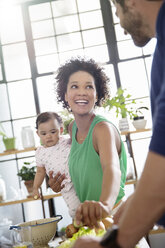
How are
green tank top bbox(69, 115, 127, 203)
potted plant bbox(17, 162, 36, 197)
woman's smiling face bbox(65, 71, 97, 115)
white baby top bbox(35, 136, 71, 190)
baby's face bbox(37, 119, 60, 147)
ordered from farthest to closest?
potted plant bbox(17, 162, 36, 197), baby's face bbox(37, 119, 60, 147), white baby top bbox(35, 136, 71, 190), woman's smiling face bbox(65, 71, 97, 115), green tank top bbox(69, 115, 127, 203)

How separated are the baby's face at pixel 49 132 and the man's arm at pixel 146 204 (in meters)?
2.27

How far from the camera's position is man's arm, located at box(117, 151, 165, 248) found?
0.61 m

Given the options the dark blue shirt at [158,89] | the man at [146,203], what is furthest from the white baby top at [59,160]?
the man at [146,203]

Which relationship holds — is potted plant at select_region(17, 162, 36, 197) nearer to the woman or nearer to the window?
the window

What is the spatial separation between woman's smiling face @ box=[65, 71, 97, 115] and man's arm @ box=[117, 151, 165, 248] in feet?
3.79

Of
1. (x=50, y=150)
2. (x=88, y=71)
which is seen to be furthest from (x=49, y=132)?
(x=88, y=71)

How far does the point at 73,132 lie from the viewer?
75.4 inches

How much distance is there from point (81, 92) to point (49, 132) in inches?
45.9

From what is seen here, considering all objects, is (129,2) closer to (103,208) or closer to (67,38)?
(103,208)

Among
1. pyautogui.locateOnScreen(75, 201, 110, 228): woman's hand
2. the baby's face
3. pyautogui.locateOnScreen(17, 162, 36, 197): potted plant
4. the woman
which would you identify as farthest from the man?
pyautogui.locateOnScreen(17, 162, 36, 197): potted plant

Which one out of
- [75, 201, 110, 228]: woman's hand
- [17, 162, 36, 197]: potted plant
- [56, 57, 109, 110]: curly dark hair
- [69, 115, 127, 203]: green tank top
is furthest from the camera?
[17, 162, 36, 197]: potted plant

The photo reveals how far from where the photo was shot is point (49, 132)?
9.53 feet

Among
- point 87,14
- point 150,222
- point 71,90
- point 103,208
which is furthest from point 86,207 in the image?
point 87,14

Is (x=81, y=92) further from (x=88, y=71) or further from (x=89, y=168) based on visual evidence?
(x=89, y=168)
